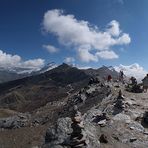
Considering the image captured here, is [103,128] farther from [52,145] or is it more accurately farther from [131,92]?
[131,92]

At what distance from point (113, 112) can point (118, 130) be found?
7002 mm

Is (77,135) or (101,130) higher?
(77,135)

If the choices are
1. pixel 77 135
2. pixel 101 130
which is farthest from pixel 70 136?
pixel 101 130

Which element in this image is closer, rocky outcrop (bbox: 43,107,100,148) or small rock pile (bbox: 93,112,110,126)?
rocky outcrop (bbox: 43,107,100,148)

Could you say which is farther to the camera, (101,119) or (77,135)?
(101,119)

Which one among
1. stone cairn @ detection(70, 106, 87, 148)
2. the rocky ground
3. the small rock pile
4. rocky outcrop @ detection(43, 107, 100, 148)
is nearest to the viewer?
stone cairn @ detection(70, 106, 87, 148)

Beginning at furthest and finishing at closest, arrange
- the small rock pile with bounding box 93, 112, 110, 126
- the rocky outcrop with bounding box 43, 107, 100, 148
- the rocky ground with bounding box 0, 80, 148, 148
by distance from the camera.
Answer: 1. the small rock pile with bounding box 93, 112, 110, 126
2. the rocky ground with bounding box 0, 80, 148, 148
3. the rocky outcrop with bounding box 43, 107, 100, 148

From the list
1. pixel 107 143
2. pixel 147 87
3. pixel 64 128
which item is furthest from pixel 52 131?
pixel 147 87

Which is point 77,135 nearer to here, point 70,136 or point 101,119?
point 70,136

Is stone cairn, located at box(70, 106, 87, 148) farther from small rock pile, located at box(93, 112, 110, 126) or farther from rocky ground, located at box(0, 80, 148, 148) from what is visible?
small rock pile, located at box(93, 112, 110, 126)

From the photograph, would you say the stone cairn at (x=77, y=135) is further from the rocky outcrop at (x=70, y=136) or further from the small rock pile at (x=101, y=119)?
the small rock pile at (x=101, y=119)

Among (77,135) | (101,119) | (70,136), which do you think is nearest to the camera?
(77,135)

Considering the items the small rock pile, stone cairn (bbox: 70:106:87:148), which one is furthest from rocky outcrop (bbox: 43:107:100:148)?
the small rock pile

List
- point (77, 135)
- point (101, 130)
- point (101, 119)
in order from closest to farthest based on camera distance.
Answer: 1. point (77, 135)
2. point (101, 130)
3. point (101, 119)
